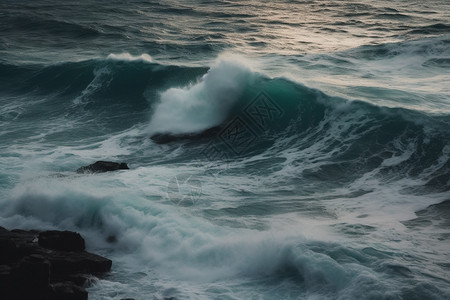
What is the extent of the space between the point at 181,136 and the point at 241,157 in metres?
2.12

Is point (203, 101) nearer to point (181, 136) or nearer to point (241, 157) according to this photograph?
point (181, 136)

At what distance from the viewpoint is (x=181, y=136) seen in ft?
54.1

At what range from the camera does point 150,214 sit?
11.5 meters

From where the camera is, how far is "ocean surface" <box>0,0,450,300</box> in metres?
9.52

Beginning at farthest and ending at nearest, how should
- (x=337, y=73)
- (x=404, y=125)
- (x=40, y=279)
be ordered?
(x=337, y=73)
(x=404, y=125)
(x=40, y=279)

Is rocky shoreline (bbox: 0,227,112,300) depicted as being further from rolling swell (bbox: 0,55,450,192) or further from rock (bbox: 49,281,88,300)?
rolling swell (bbox: 0,55,450,192)

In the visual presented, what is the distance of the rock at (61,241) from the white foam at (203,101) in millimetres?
7432

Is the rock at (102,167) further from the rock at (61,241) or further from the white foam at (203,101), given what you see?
the rock at (61,241)

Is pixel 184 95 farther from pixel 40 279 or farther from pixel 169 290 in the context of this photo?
pixel 40 279

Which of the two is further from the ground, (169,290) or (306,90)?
(306,90)

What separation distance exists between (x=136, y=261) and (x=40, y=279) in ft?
8.41

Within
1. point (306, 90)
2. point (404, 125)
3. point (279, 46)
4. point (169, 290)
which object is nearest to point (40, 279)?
point (169, 290)

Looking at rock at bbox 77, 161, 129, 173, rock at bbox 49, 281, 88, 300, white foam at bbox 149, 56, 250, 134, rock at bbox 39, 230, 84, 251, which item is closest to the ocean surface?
white foam at bbox 149, 56, 250, 134

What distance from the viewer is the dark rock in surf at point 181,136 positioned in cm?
1641
